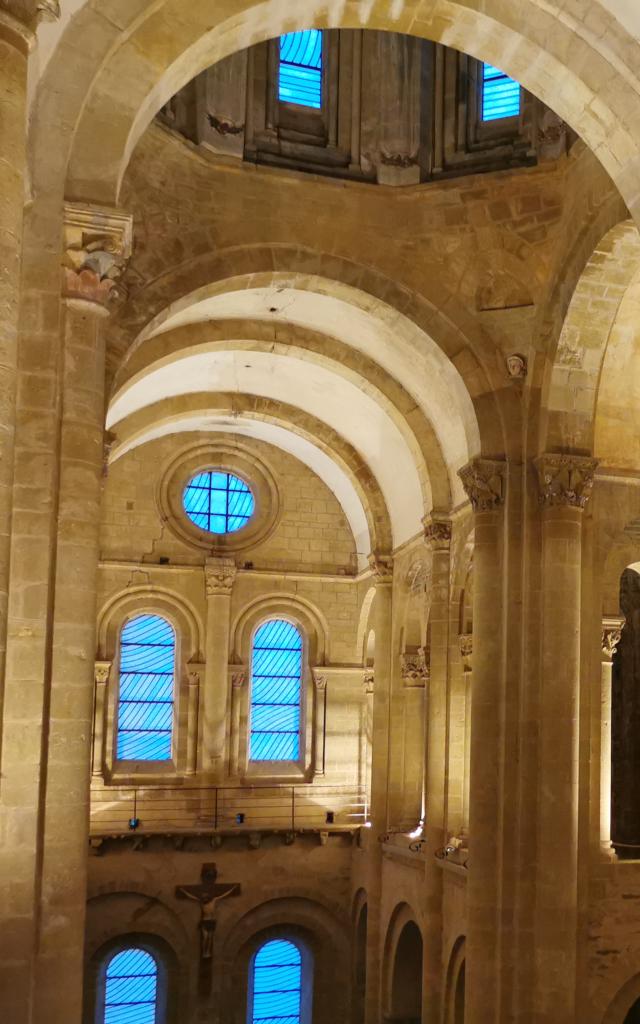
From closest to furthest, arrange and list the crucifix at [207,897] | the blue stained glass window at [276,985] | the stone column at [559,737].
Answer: the stone column at [559,737]
the crucifix at [207,897]
the blue stained glass window at [276,985]

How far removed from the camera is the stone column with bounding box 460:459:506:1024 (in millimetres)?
15594

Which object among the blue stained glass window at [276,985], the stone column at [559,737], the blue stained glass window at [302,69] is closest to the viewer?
the stone column at [559,737]

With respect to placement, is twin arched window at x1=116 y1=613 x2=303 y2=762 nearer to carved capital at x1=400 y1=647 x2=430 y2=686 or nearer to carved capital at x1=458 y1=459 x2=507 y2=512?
carved capital at x1=400 y1=647 x2=430 y2=686

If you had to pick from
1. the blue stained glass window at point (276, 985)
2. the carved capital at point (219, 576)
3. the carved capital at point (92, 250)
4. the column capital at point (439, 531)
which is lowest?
the blue stained glass window at point (276, 985)

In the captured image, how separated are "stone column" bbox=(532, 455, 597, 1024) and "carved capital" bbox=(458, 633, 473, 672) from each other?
3427 millimetres

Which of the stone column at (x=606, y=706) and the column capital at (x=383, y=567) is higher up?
the column capital at (x=383, y=567)

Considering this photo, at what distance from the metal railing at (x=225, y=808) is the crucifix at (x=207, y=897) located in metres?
0.92

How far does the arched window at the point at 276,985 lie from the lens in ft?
80.2

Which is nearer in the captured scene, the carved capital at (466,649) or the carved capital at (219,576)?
the carved capital at (466,649)

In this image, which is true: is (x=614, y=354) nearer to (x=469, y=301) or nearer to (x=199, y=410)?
(x=469, y=301)

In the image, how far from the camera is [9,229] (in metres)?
6.35

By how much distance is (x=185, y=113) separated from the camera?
52.6 feet

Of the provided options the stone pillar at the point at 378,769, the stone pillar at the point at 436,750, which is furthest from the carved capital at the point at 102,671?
the stone pillar at the point at 436,750

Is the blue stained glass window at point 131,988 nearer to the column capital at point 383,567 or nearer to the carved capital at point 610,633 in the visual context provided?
the column capital at point 383,567
